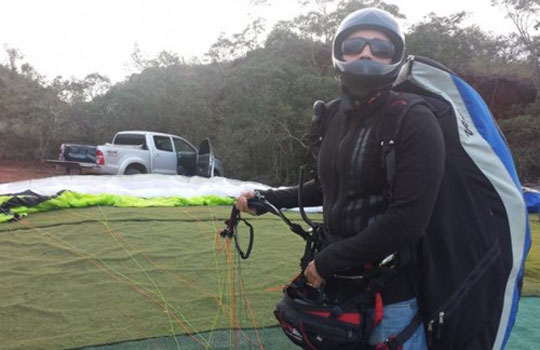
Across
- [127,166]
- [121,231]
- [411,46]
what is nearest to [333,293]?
[121,231]

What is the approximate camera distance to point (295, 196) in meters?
1.64

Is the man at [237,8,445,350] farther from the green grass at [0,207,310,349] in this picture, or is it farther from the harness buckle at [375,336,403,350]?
the green grass at [0,207,310,349]

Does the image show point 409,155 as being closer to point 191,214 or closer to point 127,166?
point 191,214

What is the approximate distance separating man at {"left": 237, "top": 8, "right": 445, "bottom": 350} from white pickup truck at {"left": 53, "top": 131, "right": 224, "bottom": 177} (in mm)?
8752


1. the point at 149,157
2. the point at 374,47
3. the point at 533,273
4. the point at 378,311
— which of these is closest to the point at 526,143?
the point at 533,273

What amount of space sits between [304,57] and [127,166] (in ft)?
30.4

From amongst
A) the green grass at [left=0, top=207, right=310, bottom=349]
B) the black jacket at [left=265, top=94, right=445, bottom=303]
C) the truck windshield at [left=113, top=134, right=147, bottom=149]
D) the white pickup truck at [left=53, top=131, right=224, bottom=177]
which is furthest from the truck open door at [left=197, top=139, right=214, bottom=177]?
the black jacket at [left=265, top=94, right=445, bottom=303]

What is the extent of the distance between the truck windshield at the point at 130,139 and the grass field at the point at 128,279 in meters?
5.63

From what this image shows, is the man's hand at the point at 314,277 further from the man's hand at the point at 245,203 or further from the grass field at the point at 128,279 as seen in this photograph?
the grass field at the point at 128,279

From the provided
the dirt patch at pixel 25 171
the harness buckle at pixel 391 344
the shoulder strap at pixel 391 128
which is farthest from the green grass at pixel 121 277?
the dirt patch at pixel 25 171

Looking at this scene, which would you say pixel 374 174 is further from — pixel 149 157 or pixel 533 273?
pixel 149 157

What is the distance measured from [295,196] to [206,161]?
8.68 metres

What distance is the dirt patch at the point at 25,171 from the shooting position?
14.2 metres

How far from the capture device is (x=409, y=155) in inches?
42.4
